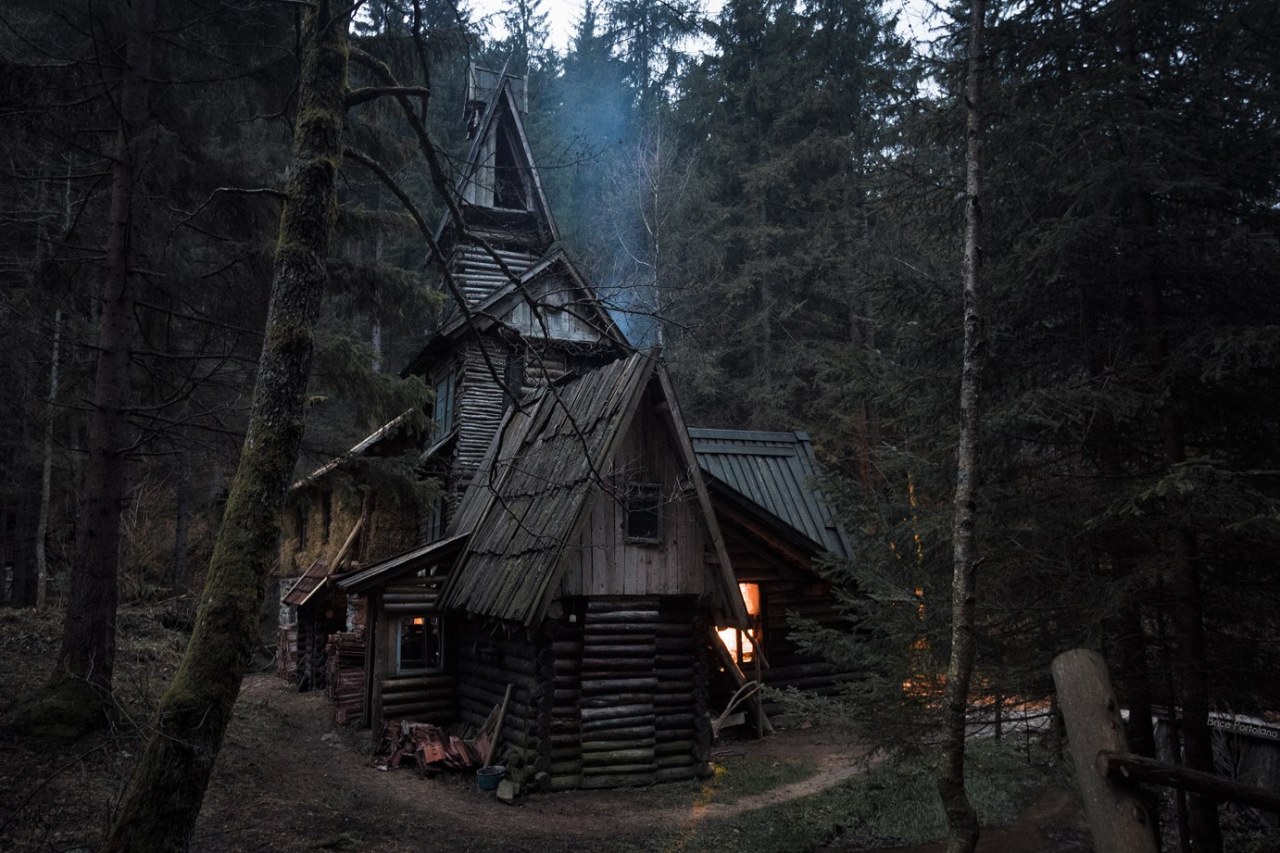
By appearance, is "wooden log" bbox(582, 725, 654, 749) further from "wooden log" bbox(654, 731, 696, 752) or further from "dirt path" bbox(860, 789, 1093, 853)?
"dirt path" bbox(860, 789, 1093, 853)

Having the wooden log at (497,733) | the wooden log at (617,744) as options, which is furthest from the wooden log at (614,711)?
the wooden log at (497,733)

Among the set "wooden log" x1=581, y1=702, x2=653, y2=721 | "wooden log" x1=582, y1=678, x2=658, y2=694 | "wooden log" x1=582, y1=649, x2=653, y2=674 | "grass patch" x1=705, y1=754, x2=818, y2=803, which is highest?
"wooden log" x1=582, y1=649, x2=653, y2=674

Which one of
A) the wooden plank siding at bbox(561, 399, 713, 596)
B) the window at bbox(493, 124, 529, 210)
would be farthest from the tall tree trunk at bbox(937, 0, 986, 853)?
the window at bbox(493, 124, 529, 210)

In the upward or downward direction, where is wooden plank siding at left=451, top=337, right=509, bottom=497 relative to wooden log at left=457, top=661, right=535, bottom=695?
upward

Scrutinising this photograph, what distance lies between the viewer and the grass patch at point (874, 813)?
33.1 ft

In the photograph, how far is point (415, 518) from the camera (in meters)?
22.7

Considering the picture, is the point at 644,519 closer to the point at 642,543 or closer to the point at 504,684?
the point at 642,543

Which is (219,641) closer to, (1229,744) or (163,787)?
(163,787)

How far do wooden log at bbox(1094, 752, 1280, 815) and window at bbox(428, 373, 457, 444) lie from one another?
20.6 meters

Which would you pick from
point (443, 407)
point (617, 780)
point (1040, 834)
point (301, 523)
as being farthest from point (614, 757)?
point (301, 523)

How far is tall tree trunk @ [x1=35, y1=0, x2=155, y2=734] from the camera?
385 inches

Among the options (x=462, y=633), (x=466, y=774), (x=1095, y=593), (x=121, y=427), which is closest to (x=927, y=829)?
(x=1095, y=593)

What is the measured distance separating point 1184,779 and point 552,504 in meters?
10.6

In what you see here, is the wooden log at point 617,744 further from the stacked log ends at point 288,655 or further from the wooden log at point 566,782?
the stacked log ends at point 288,655
